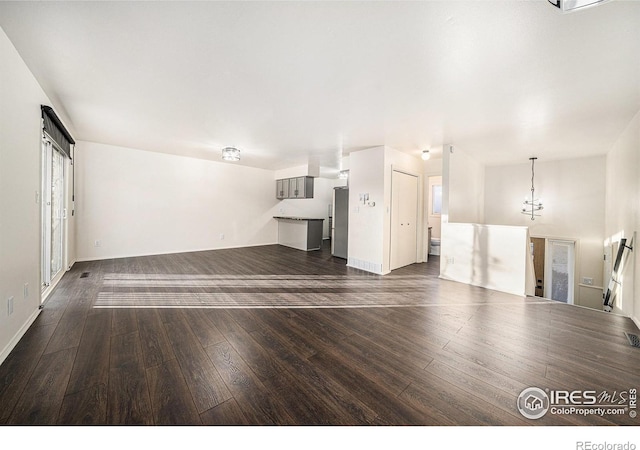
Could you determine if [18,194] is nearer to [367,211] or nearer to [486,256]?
[367,211]

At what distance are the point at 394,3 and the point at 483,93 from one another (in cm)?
162

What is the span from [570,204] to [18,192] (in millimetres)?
9035

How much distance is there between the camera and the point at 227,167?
7172mm

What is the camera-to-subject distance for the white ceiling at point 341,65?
161cm

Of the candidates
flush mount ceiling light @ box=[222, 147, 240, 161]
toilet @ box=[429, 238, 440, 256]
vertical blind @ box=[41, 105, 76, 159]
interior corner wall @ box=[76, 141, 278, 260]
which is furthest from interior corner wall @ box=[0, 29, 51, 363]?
toilet @ box=[429, 238, 440, 256]

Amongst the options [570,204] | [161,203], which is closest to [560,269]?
[570,204]

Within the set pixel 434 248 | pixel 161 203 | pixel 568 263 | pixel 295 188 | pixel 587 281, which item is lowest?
pixel 587 281

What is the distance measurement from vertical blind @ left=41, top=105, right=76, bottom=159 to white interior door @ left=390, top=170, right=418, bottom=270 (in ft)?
16.4

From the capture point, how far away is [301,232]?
755cm

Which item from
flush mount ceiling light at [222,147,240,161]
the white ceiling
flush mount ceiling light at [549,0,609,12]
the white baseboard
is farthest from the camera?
flush mount ceiling light at [222,147,240,161]

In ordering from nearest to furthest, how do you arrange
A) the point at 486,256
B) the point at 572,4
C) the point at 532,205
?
1. the point at 572,4
2. the point at 486,256
3. the point at 532,205

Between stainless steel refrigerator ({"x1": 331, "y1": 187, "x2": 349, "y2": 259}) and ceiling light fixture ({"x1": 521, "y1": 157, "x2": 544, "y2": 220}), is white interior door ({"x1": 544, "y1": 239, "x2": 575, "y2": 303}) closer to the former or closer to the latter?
ceiling light fixture ({"x1": 521, "y1": 157, "x2": 544, "y2": 220})

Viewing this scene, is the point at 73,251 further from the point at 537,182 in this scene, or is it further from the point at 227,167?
the point at 537,182

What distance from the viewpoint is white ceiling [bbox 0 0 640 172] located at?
63.2 inches
